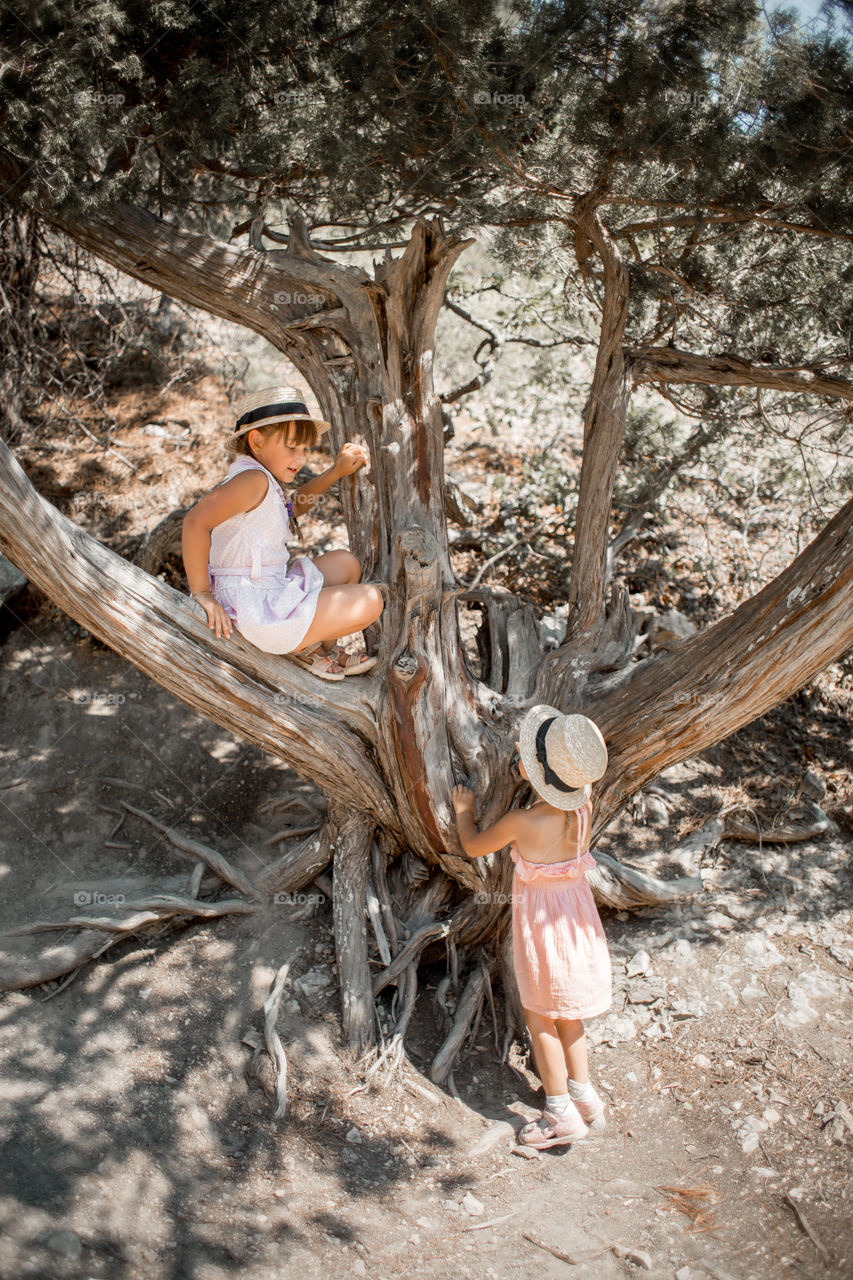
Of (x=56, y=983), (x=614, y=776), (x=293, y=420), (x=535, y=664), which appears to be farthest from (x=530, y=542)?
(x=56, y=983)

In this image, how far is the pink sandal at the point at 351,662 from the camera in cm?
403

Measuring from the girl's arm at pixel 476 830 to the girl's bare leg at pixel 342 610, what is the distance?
2.68 ft

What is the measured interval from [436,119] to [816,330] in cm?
218

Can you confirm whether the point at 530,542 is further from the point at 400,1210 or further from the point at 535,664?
the point at 400,1210

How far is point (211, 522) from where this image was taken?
11.2 ft

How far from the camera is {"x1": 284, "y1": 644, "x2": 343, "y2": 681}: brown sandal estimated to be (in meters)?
3.95

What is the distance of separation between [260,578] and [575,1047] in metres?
2.15

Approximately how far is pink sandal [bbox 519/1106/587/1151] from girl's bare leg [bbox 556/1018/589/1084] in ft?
0.44

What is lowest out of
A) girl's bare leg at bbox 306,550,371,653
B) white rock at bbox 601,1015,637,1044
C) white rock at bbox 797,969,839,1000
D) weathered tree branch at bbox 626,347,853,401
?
white rock at bbox 601,1015,637,1044

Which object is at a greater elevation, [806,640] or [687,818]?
[806,640]

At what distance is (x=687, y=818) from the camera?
17.4 feet

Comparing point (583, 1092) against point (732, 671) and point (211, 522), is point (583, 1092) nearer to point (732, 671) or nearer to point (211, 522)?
point (732, 671)

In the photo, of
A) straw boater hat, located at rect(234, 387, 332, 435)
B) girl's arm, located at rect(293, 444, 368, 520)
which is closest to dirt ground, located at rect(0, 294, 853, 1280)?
girl's arm, located at rect(293, 444, 368, 520)

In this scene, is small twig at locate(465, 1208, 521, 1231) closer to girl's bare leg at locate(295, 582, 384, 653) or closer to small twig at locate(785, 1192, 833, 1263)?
small twig at locate(785, 1192, 833, 1263)
